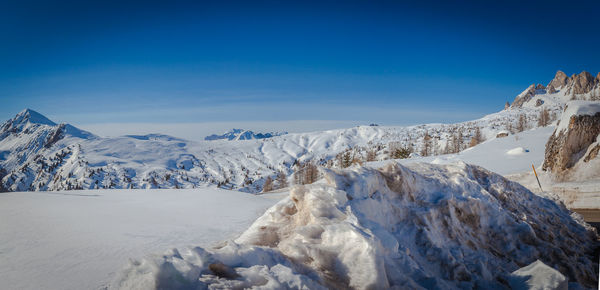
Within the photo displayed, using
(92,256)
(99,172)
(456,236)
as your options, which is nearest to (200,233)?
(92,256)

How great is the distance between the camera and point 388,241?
3221 mm

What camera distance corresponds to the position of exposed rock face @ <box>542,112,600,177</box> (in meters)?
16.3

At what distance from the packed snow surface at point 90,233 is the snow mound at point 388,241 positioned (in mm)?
1538

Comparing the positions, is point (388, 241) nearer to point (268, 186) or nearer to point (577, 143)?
point (577, 143)

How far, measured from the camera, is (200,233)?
5.67 metres

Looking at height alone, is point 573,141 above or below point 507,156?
above

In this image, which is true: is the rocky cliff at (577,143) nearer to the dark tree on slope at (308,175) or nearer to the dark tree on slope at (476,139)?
the dark tree on slope at (308,175)

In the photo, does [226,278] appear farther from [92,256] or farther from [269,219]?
[92,256]

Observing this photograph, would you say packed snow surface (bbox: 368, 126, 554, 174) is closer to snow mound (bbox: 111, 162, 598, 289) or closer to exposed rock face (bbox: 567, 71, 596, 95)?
A: snow mound (bbox: 111, 162, 598, 289)

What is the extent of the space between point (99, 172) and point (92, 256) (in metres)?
223

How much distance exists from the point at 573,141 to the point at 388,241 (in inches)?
848

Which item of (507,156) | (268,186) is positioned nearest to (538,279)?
(507,156)

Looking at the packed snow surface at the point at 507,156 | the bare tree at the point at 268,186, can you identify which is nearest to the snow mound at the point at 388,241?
the packed snow surface at the point at 507,156

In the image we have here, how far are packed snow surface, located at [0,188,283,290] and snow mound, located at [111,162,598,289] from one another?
1.54 meters
